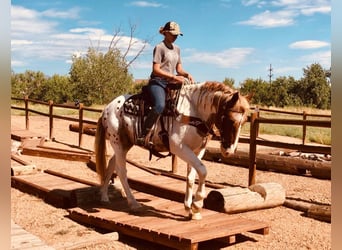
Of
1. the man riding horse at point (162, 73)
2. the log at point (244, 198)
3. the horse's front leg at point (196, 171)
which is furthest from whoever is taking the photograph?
the log at point (244, 198)

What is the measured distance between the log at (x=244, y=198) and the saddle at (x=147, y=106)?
124 cm

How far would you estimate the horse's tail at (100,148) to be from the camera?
625 centimetres

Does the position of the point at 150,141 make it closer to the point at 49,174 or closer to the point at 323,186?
the point at 49,174

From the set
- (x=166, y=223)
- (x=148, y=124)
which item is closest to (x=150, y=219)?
(x=166, y=223)

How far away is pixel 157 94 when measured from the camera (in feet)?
17.2

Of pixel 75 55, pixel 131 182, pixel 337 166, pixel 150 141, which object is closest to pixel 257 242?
pixel 150 141

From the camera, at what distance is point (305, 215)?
647 cm

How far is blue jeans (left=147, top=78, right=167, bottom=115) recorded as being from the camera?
5227mm

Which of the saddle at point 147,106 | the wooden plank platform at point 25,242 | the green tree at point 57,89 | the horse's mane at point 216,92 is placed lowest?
the wooden plank platform at point 25,242

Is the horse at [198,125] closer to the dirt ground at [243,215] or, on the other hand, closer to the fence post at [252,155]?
the dirt ground at [243,215]

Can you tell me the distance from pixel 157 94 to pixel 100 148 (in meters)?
1.55

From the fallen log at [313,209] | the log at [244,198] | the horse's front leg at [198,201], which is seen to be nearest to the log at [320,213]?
the fallen log at [313,209]

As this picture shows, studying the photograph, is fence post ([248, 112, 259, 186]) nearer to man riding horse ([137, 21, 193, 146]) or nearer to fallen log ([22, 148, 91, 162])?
man riding horse ([137, 21, 193, 146])

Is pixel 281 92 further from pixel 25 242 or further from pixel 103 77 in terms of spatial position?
pixel 25 242
